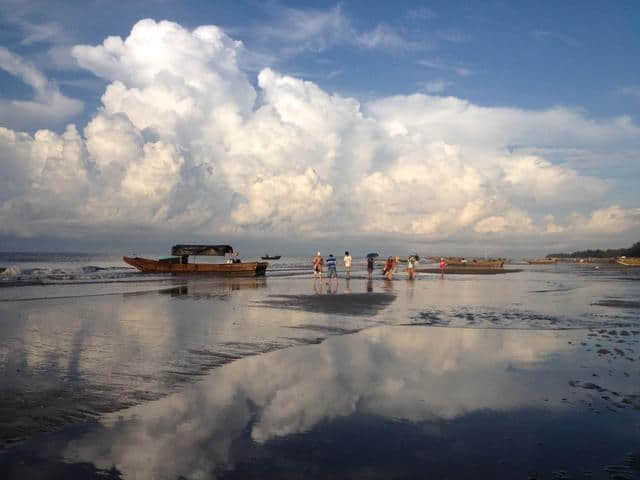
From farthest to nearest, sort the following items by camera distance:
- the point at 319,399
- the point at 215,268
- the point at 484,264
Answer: the point at 484,264 → the point at 215,268 → the point at 319,399

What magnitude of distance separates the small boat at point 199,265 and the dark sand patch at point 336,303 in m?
23.9

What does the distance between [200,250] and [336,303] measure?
35139mm

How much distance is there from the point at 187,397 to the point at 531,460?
4.91 meters

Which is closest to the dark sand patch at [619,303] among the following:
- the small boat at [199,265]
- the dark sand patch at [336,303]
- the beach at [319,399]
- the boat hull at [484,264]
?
the beach at [319,399]

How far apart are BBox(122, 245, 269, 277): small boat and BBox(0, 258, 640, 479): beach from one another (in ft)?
110

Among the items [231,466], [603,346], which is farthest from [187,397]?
[603,346]

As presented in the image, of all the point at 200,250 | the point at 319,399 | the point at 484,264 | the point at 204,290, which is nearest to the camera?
the point at 319,399

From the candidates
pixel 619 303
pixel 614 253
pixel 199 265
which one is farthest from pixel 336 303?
pixel 614 253

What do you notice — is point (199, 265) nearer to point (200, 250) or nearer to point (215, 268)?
point (215, 268)

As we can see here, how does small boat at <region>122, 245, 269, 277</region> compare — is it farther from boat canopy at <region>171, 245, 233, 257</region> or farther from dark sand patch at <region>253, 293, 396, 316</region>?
dark sand patch at <region>253, 293, 396, 316</region>

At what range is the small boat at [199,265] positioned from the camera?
161 feet

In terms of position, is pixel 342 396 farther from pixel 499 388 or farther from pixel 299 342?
pixel 299 342

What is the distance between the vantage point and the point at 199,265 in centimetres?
5009

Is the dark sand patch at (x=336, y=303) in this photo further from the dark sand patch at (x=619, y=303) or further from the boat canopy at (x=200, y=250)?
the boat canopy at (x=200, y=250)
